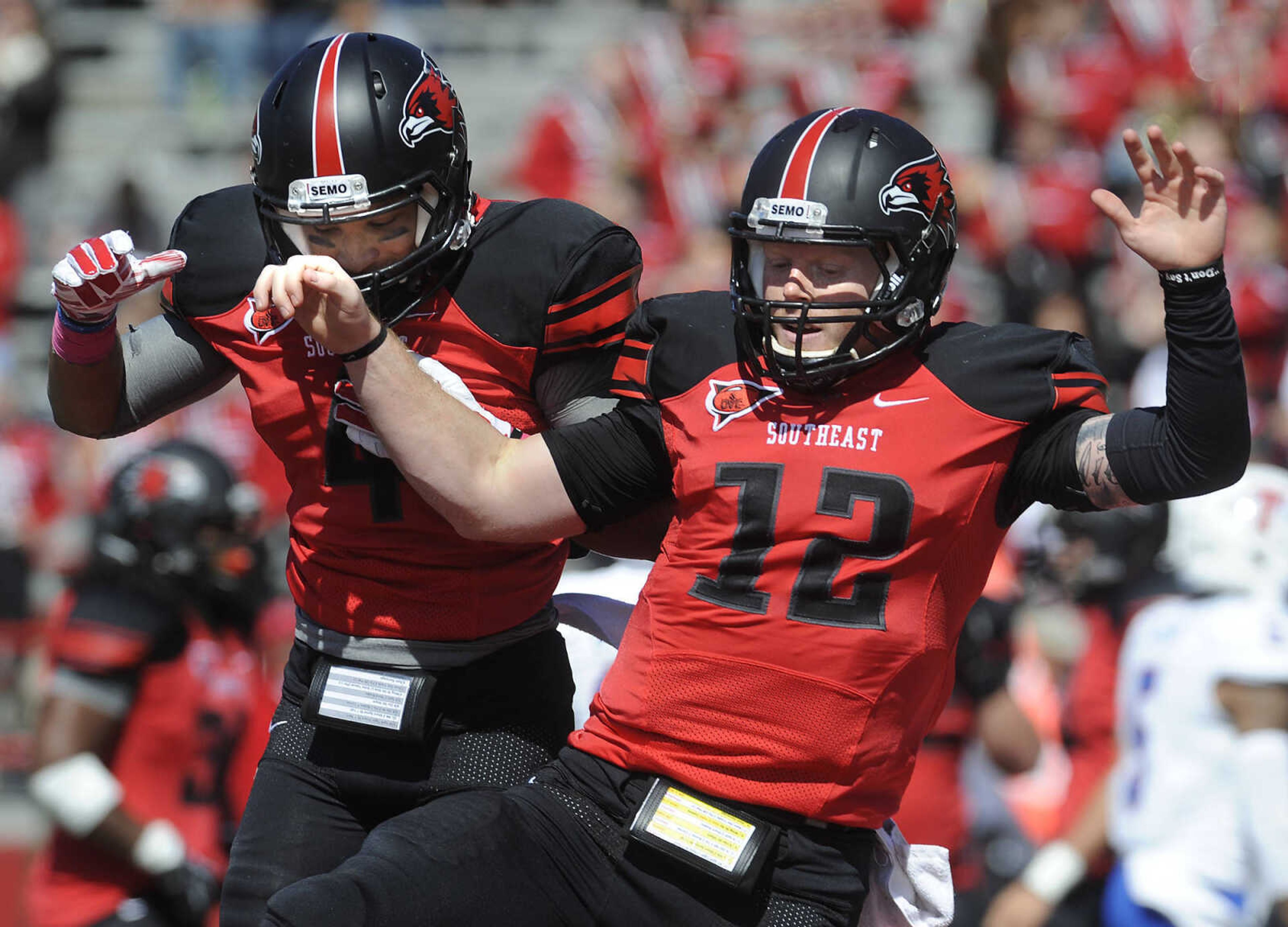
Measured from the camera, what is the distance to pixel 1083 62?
10.8 m

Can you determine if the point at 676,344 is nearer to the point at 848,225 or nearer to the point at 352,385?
the point at 848,225

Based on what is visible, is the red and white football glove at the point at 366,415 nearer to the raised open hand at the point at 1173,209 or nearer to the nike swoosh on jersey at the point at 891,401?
the nike swoosh on jersey at the point at 891,401

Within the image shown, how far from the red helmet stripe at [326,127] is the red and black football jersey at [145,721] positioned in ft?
7.71

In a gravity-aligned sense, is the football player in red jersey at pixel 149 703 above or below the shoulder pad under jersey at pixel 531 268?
below

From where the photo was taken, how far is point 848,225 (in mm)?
2924

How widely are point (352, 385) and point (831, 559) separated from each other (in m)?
0.89

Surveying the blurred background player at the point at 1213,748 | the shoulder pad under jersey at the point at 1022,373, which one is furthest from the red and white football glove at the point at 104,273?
the blurred background player at the point at 1213,748

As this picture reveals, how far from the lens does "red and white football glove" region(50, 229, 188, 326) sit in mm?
3084

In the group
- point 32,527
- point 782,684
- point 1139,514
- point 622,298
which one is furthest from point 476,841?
point 32,527

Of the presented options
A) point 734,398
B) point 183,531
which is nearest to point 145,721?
point 183,531

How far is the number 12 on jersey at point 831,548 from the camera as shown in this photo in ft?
9.13

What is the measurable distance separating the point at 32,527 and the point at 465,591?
6.17m

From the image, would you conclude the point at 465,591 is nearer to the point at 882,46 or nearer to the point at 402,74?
the point at 402,74

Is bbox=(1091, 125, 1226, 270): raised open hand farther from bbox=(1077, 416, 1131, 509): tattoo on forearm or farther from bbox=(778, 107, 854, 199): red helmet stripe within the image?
bbox=(778, 107, 854, 199): red helmet stripe
